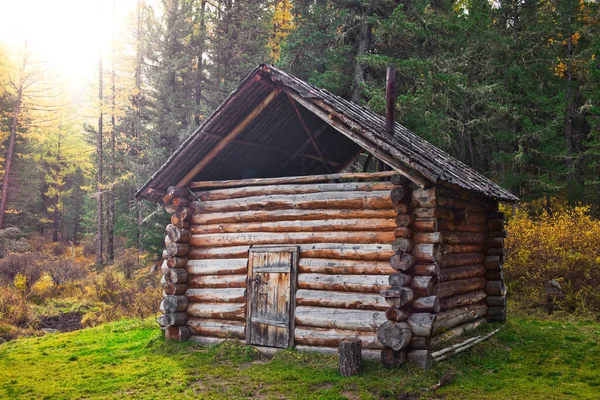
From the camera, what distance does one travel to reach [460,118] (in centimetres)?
2450

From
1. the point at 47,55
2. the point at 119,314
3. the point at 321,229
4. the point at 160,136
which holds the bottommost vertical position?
the point at 119,314

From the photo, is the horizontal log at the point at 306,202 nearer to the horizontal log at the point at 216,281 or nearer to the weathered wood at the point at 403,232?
the weathered wood at the point at 403,232

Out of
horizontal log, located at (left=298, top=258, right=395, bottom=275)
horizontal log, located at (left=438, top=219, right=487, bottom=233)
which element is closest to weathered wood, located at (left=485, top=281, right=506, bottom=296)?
horizontal log, located at (left=438, top=219, right=487, bottom=233)

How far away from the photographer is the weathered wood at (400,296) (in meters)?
8.80

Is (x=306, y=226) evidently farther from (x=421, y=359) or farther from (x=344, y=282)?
(x=421, y=359)

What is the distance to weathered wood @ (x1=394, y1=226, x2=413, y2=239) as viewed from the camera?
29.7 feet

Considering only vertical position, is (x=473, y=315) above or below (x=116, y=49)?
below

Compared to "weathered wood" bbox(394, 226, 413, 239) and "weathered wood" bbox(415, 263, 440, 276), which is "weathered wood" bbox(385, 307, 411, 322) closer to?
"weathered wood" bbox(415, 263, 440, 276)

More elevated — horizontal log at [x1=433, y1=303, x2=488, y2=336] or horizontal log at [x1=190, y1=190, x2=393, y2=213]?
horizontal log at [x1=190, y1=190, x2=393, y2=213]

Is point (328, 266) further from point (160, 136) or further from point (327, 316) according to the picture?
point (160, 136)

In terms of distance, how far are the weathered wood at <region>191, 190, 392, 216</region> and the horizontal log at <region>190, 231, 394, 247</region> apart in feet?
1.85

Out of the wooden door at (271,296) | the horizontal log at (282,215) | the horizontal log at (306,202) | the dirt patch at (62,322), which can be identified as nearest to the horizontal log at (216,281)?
the wooden door at (271,296)

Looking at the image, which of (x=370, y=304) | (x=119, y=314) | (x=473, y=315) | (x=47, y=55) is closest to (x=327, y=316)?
(x=370, y=304)

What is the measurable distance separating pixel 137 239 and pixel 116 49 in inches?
519
